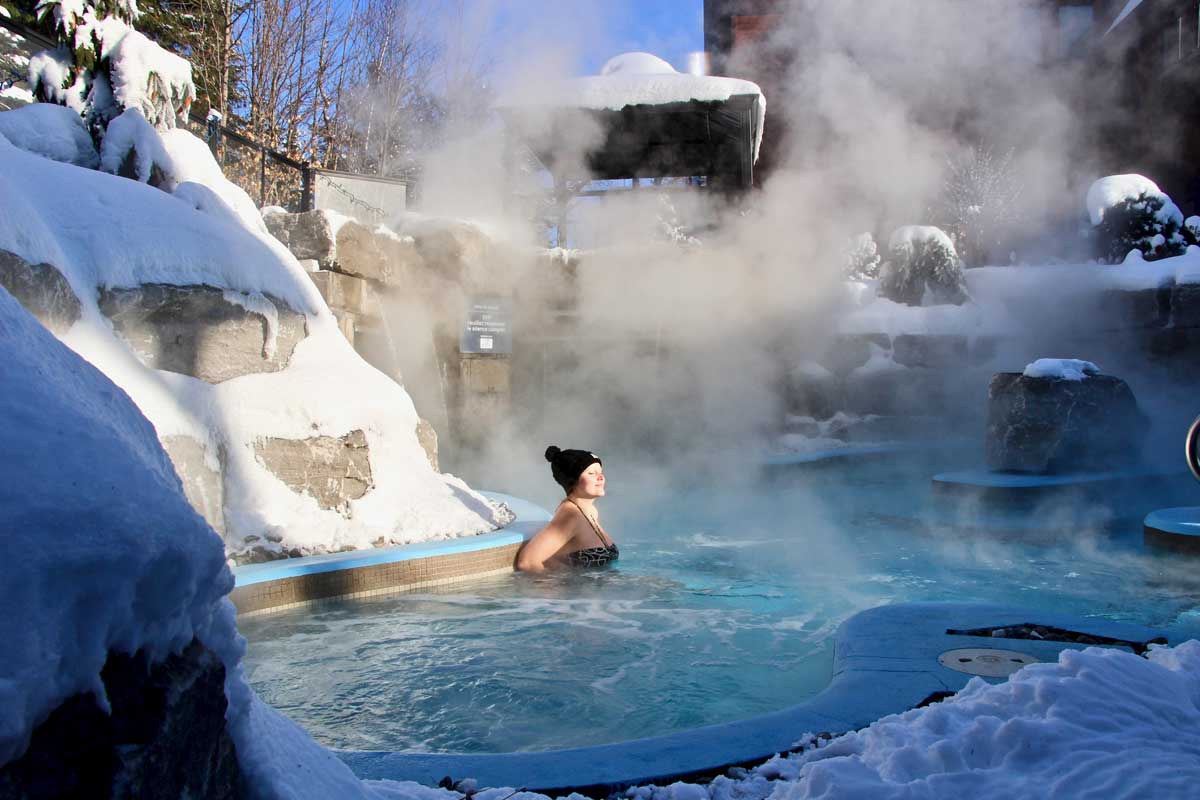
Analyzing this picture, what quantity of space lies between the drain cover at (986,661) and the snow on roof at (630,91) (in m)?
7.17

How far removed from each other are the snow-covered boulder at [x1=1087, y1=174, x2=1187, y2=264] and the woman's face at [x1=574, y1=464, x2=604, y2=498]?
922cm

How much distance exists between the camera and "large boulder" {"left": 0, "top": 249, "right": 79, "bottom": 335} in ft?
10.4

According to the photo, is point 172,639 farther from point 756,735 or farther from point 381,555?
point 381,555

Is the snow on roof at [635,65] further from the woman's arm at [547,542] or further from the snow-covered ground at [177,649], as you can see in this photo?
the snow-covered ground at [177,649]

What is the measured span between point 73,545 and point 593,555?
3857mm

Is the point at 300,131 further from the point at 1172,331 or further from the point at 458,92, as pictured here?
the point at 1172,331

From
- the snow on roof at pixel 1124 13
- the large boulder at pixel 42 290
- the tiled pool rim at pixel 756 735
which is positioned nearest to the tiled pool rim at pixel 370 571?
the large boulder at pixel 42 290

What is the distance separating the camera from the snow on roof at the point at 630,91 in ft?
28.1

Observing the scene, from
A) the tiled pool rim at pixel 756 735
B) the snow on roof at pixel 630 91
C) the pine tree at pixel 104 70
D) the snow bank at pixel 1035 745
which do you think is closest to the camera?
the snow bank at pixel 1035 745

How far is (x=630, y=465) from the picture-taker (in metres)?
8.90

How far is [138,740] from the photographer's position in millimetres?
663

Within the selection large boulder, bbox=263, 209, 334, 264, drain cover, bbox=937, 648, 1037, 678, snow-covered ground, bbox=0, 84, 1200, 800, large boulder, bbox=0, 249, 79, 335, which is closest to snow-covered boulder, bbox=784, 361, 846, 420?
large boulder, bbox=263, 209, 334, 264

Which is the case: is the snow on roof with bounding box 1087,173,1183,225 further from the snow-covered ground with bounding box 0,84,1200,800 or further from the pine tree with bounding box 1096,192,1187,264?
the snow-covered ground with bounding box 0,84,1200,800

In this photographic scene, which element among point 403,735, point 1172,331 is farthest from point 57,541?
point 1172,331
